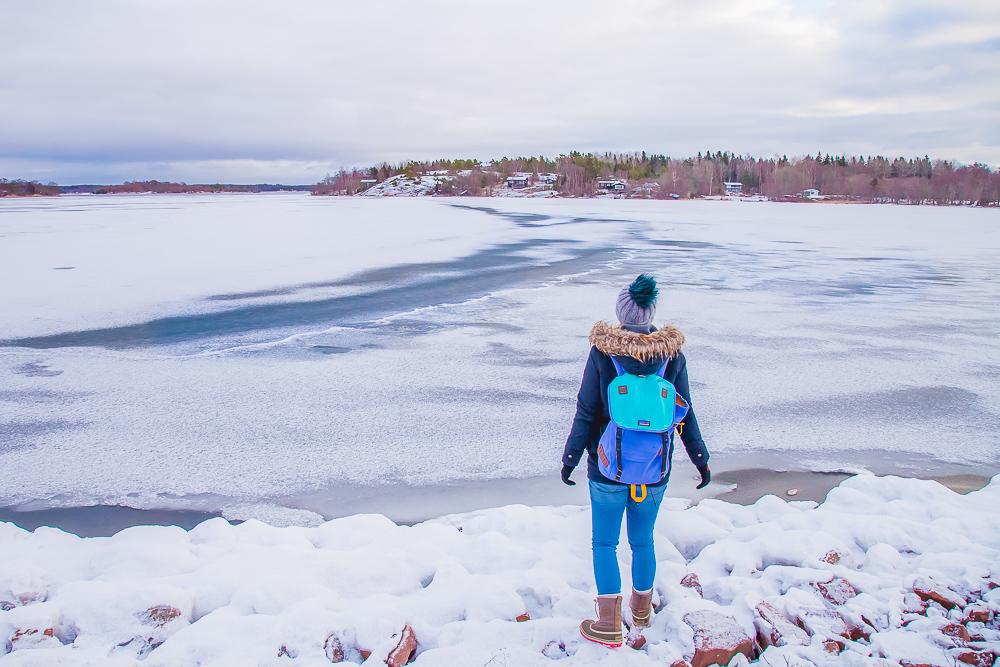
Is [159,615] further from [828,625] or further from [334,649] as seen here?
[828,625]

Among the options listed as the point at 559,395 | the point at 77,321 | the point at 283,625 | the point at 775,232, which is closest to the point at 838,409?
the point at 559,395

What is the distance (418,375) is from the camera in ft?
22.3

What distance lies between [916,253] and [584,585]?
19.7 metres

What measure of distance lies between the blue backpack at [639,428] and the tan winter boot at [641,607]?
52cm

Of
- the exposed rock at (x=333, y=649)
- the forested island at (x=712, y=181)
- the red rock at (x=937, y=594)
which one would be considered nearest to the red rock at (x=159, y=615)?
the exposed rock at (x=333, y=649)

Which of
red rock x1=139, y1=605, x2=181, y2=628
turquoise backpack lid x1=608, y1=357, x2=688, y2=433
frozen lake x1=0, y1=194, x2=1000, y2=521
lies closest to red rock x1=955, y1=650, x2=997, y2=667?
turquoise backpack lid x1=608, y1=357, x2=688, y2=433

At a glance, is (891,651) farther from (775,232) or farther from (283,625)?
(775,232)

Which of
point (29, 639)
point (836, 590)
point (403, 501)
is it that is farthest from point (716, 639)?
point (29, 639)

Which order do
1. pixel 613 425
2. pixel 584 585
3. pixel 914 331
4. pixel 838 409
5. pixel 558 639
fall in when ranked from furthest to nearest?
1. pixel 914 331
2. pixel 838 409
3. pixel 584 585
4. pixel 558 639
5. pixel 613 425

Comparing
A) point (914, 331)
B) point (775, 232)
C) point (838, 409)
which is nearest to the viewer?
point (838, 409)

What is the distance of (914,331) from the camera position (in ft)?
28.7

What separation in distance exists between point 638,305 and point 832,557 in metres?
1.92

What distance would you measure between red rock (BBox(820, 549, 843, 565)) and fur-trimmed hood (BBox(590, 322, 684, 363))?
167cm

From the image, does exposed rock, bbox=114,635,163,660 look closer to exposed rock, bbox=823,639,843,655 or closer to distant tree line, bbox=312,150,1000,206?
exposed rock, bbox=823,639,843,655
